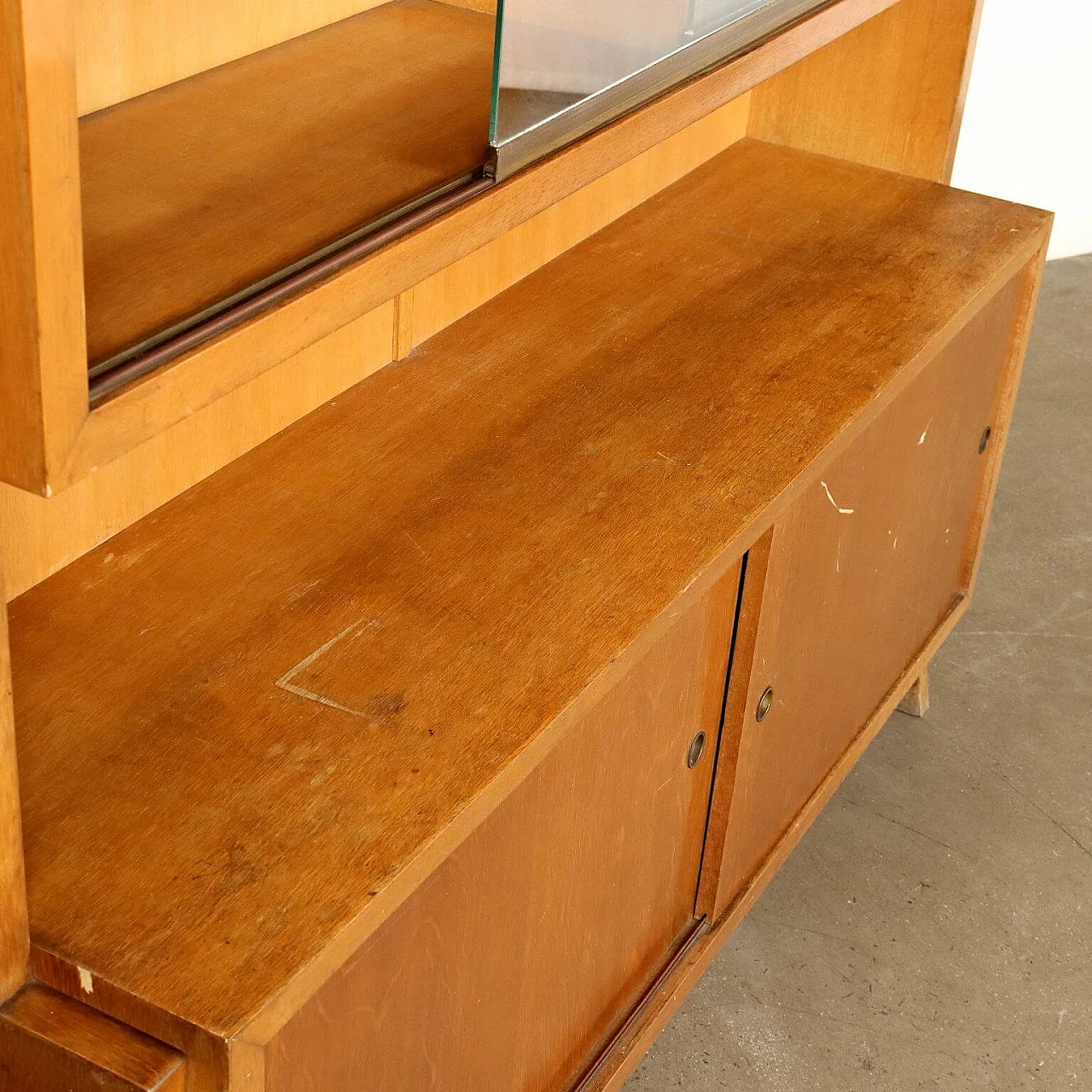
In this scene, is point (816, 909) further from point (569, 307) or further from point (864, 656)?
point (569, 307)

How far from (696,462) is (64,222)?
778 mm

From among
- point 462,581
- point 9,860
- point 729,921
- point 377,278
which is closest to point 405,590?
point 462,581

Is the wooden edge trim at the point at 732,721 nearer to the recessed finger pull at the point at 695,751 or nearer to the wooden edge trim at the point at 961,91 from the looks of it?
the recessed finger pull at the point at 695,751

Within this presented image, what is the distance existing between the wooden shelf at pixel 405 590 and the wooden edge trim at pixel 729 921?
525mm

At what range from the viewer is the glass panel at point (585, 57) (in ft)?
3.27

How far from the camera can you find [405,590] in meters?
1.17

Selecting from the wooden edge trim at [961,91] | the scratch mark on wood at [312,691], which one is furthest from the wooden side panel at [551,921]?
the wooden edge trim at [961,91]

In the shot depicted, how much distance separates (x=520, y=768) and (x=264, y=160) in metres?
0.45

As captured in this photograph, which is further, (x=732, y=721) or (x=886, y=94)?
(x=886, y=94)

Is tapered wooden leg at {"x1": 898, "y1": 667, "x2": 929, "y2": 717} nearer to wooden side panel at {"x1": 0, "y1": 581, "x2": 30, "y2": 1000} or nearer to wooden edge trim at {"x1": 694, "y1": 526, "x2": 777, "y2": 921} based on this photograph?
wooden edge trim at {"x1": 694, "y1": 526, "x2": 777, "y2": 921}

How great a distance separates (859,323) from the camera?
5.40 ft

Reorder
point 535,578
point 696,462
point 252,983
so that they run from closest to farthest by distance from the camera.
Answer: 1. point 252,983
2. point 535,578
3. point 696,462

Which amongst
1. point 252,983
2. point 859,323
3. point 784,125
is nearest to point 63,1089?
point 252,983

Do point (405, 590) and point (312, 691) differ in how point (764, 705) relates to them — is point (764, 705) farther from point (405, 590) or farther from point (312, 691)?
point (312, 691)
